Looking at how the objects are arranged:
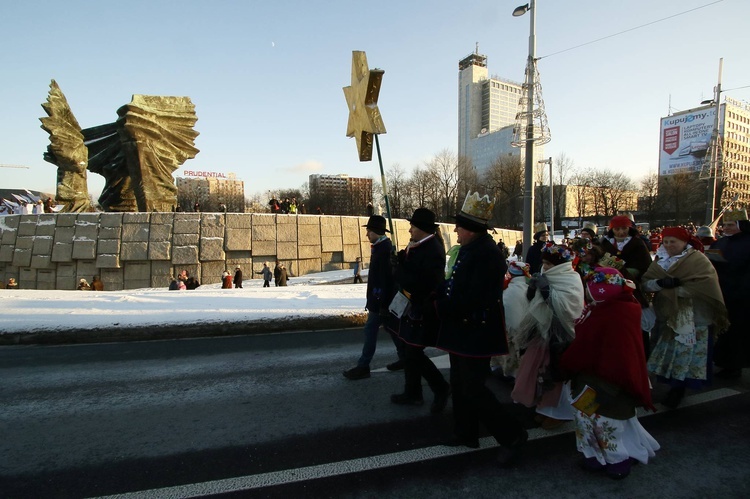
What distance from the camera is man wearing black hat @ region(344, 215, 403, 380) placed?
474 cm

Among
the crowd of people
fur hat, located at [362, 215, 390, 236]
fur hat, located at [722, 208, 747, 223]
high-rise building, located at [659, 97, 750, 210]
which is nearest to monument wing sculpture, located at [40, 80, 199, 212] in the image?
fur hat, located at [362, 215, 390, 236]

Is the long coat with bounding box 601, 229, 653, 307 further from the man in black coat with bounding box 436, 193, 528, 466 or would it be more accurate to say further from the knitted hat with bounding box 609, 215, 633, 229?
the man in black coat with bounding box 436, 193, 528, 466

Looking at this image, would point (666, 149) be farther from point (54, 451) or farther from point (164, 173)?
point (54, 451)

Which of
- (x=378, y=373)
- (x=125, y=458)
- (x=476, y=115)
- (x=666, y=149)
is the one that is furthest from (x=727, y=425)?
(x=476, y=115)

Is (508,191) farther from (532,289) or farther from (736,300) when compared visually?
(532,289)

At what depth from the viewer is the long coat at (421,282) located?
368 cm

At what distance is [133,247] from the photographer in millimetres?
18875

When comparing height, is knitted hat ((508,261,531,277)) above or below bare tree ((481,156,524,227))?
below

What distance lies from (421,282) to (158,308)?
6.58m

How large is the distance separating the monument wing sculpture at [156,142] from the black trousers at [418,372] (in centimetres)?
2013

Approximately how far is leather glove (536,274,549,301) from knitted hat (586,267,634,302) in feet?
1.37

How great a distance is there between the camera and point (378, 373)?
5.10 m

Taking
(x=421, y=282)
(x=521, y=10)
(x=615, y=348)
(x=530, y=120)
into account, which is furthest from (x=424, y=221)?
Result: (x=521, y=10)

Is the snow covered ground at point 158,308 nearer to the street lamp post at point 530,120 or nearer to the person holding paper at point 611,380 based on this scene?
the person holding paper at point 611,380
